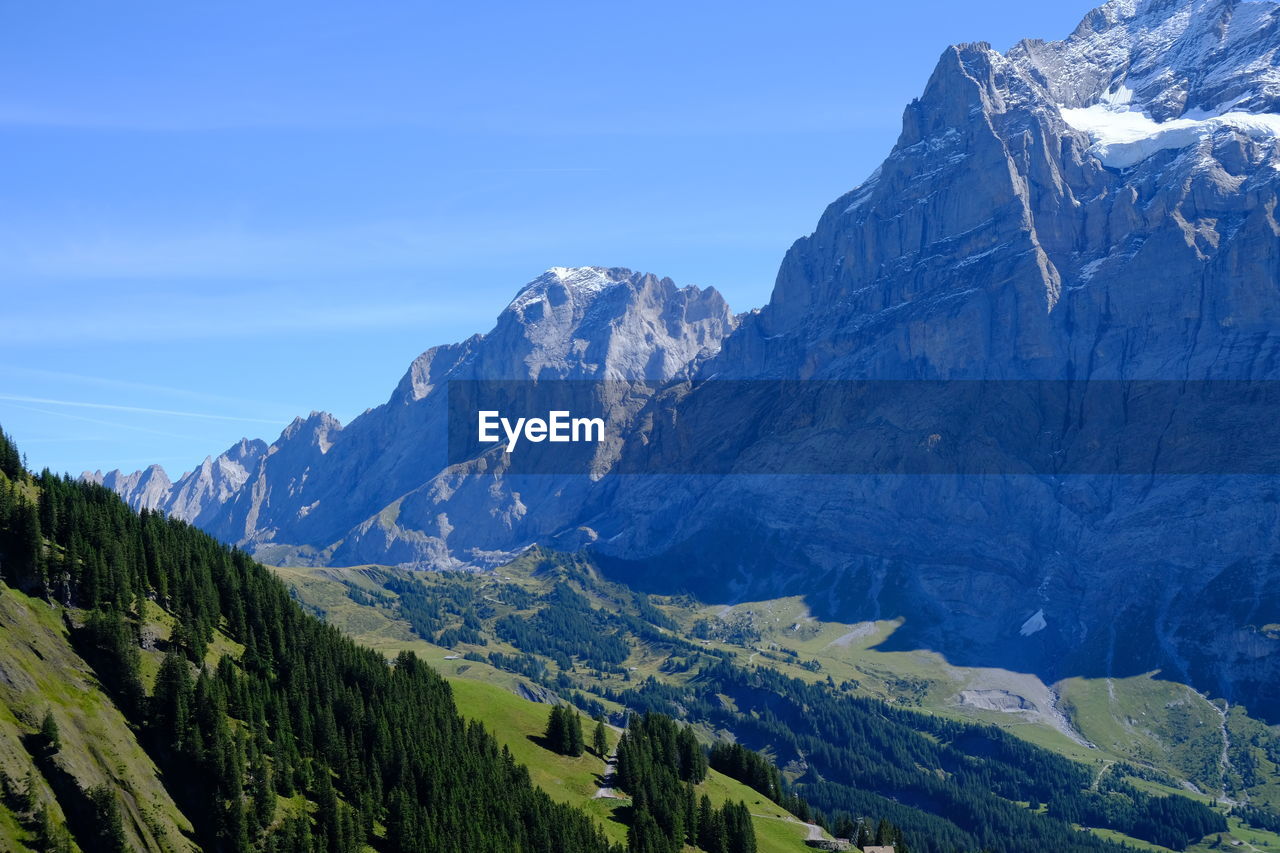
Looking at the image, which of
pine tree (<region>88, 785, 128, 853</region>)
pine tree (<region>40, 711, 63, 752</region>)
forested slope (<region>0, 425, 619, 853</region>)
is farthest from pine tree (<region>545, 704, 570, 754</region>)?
pine tree (<region>40, 711, 63, 752</region>)

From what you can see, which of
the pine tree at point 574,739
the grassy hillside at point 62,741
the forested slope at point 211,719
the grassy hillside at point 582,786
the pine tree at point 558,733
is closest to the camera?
the grassy hillside at point 62,741

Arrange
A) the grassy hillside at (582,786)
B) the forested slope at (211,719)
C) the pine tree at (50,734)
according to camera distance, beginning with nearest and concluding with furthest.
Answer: the pine tree at (50,734) < the forested slope at (211,719) < the grassy hillside at (582,786)

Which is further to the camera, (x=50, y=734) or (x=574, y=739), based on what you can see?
(x=574, y=739)

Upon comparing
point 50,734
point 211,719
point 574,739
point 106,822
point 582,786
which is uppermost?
point 50,734

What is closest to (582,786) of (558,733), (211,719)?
(558,733)

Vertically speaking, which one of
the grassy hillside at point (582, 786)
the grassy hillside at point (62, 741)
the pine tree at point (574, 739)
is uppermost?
the grassy hillside at point (62, 741)

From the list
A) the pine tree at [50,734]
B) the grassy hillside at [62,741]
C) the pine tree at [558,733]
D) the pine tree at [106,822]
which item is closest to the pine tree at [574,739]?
the pine tree at [558,733]

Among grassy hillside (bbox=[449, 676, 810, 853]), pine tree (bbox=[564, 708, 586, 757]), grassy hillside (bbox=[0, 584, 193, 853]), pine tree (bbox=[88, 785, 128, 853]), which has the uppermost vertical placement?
grassy hillside (bbox=[0, 584, 193, 853])

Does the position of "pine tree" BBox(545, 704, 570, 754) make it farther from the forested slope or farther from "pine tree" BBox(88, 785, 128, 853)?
"pine tree" BBox(88, 785, 128, 853)

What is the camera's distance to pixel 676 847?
16750cm

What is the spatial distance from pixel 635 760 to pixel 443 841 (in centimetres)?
4916

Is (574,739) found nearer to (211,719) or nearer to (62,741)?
(211,719)

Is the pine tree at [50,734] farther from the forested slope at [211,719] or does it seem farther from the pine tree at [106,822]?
the pine tree at [106,822]

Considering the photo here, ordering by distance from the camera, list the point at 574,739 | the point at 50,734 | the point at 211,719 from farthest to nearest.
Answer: the point at 574,739 < the point at 211,719 < the point at 50,734
